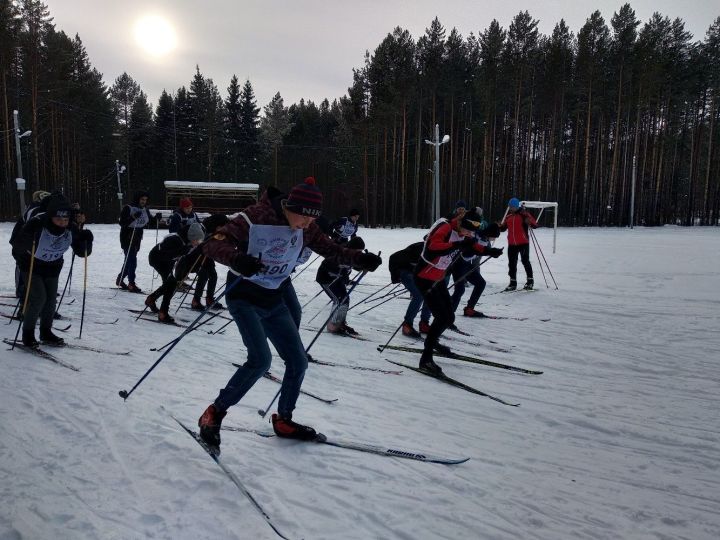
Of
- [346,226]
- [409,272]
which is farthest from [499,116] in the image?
[409,272]

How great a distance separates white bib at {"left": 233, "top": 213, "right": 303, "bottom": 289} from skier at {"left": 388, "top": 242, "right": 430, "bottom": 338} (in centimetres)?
292

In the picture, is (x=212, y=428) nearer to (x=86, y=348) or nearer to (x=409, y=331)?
(x=86, y=348)

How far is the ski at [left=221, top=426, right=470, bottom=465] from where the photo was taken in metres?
3.09

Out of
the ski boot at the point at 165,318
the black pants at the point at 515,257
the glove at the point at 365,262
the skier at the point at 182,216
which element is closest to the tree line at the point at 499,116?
the black pants at the point at 515,257

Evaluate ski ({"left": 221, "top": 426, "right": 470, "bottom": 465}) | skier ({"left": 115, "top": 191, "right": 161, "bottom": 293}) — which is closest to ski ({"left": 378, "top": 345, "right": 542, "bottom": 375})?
ski ({"left": 221, "top": 426, "right": 470, "bottom": 465})

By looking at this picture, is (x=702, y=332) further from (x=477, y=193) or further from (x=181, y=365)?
(x=477, y=193)

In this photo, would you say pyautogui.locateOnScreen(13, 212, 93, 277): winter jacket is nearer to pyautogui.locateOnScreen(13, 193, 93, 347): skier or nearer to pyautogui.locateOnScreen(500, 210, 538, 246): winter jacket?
pyautogui.locateOnScreen(13, 193, 93, 347): skier

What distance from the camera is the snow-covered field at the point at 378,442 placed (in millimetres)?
2443

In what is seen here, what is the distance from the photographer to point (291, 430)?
325cm

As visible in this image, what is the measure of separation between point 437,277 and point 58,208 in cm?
424

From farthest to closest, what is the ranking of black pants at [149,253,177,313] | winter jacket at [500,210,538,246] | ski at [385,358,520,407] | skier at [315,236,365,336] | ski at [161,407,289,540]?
1. winter jacket at [500,210,538,246]
2. black pants at [149,253,177,313]
3. skier at [315,236,365,336]
4. ski at [385,358,520,407]
5. ski at [161,407,289,540]

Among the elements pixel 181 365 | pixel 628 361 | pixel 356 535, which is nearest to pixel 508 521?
pixel 356 535

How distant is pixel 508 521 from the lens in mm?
2490

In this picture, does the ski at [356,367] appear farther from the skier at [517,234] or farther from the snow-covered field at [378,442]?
the skier at [517,234]
